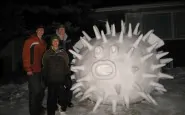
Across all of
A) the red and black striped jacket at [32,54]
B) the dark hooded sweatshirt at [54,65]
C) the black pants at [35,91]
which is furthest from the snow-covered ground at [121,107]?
the red and black striped jacket at [32,54]

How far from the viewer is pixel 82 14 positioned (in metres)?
12.5

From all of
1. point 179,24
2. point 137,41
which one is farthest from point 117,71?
point 179,24

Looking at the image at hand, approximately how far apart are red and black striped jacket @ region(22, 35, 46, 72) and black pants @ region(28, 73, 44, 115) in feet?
0.59

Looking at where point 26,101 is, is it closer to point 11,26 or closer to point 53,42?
point 53,42

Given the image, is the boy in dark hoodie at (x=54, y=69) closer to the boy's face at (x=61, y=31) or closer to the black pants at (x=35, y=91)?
the black pants at (x=35, y=91)

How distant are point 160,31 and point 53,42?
10096 mm

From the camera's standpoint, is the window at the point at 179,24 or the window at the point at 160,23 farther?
the window at the point at 160,23

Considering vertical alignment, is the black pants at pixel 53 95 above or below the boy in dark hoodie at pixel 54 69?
below

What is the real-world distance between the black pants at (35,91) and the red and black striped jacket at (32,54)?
0.18 metres

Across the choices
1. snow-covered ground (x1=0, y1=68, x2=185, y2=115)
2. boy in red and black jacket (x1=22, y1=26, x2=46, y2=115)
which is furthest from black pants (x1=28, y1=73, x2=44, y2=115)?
snow-covered ground (x1=0, y1=68, x2=185, y2=115)

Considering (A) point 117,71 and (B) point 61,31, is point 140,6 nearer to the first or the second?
(B) point 61,31

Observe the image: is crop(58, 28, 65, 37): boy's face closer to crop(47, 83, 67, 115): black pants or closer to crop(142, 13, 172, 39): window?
crop(47, 83, 67, 115): black pants

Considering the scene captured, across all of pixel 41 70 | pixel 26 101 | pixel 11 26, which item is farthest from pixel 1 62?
pixel 41 70

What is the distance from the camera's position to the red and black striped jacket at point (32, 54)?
571cm
